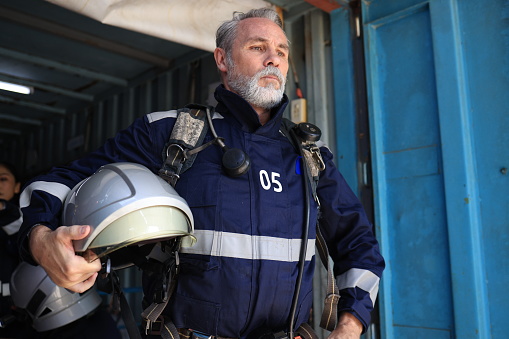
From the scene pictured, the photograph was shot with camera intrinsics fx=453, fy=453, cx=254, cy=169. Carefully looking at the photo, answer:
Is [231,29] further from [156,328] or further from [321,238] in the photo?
[156,328]

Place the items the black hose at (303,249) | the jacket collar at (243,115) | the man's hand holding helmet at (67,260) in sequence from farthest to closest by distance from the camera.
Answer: the jacket collar at (243,115) → the black hose at (303,249) → the man's hand holding helmet at (67,260)

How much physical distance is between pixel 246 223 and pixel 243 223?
0.01m

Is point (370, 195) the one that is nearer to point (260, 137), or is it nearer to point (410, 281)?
point (410, 281)

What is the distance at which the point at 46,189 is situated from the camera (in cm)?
152

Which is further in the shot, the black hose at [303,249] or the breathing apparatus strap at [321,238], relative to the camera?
the breathing apparatus strap at [321,238]

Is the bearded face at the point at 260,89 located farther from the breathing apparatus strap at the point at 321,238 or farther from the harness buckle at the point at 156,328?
the harness buckle at the point at 156,328

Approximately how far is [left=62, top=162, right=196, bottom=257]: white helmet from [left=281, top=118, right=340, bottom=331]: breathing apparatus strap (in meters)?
0.61

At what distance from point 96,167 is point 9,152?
7856mm

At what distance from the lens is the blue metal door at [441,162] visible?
8.23 feet

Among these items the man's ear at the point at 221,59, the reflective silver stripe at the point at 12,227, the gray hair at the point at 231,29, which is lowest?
the reflective silver stripe at the point at 12,227

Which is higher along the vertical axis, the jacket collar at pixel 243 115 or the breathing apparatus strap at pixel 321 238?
the jacket collar at pixel 243 115

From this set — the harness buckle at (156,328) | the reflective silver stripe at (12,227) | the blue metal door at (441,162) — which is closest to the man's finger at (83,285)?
the harness buckle at (156,328)

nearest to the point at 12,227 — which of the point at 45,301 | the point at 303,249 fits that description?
the point at 45,301

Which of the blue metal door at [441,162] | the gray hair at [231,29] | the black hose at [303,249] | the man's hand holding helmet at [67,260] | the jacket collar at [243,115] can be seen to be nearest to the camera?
the man's hand holding helmet at [67,260]
